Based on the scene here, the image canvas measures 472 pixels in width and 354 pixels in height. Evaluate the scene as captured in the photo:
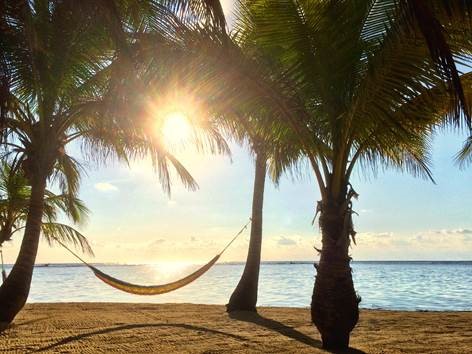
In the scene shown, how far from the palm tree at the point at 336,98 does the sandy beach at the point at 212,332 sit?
745 mm

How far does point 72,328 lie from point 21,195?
20.7 feet

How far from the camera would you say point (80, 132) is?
8.25 m

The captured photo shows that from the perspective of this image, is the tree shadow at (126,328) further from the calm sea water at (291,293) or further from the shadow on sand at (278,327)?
the calm sea water at (291,293)

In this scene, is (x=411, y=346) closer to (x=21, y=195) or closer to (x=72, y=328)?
(x=72, y=328)

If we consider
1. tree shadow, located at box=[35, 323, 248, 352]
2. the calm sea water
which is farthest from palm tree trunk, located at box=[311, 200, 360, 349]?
the calm sea water

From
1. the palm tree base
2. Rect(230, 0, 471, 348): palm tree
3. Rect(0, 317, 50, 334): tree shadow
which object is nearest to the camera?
Rect(230, 0, 471, 348): palm tree

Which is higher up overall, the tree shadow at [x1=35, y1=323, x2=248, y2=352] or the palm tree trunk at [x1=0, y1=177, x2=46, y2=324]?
the palm tree trunk at [x1=0, y1=177, x2=46, y2=324]

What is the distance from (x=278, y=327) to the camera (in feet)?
23.5

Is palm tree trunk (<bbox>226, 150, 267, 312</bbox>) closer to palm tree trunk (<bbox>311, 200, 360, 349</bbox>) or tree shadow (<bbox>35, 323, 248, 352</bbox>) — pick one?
tree shadow (<bbox>35, 323, 248, 352</bbox>)

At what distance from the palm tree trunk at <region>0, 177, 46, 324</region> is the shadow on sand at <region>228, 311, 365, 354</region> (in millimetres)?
3419

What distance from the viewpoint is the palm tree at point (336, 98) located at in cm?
503

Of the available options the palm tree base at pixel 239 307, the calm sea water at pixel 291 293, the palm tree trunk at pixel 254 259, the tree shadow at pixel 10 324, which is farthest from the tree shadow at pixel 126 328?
the calm sea water at pixel 291 293

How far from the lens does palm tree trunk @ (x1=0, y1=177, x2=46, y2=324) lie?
6895 millimetres

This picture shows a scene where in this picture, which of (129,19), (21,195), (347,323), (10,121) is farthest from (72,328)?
(21,195)
